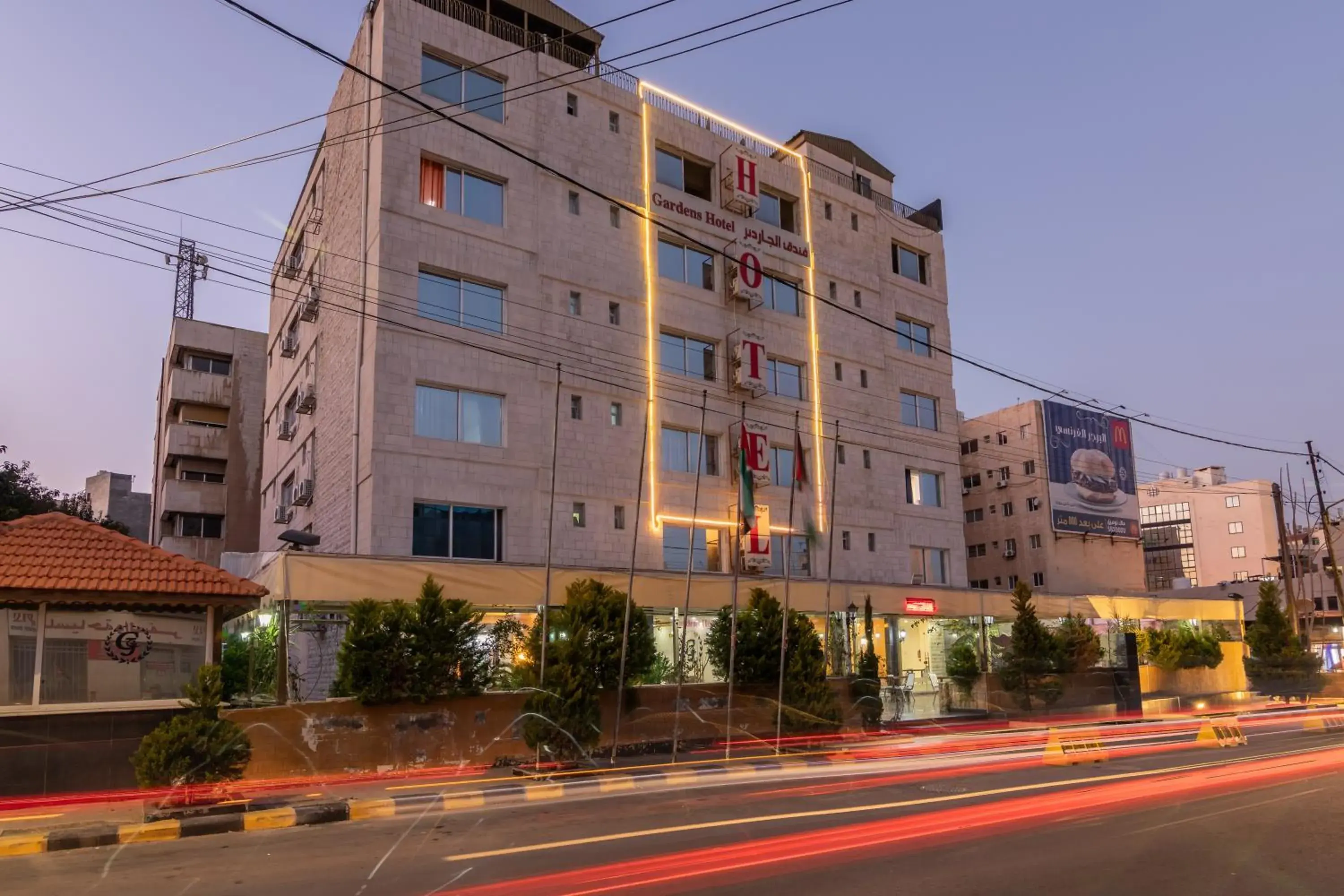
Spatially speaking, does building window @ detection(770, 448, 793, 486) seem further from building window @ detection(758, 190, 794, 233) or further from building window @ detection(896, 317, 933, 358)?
building window @ detection(758, 190, 794, 233)

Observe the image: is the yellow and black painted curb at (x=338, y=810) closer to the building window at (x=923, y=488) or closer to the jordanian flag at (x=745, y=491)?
the jordanian flag at (x=745, y=491)

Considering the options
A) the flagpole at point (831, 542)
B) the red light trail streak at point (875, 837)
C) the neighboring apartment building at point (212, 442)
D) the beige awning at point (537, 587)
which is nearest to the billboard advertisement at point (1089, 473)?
the beige awning at point (537, 587)

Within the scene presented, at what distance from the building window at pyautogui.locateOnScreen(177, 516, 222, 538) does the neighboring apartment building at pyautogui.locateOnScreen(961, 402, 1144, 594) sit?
37501 mm

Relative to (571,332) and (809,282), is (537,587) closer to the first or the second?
(571,332)

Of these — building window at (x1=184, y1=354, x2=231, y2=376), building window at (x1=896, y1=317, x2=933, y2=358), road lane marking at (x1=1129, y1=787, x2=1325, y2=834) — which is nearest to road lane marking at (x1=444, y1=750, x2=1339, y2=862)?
road lane marking at (x1=1129, y1=787, x2=1325, y2=834)

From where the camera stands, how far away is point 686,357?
31.1 m

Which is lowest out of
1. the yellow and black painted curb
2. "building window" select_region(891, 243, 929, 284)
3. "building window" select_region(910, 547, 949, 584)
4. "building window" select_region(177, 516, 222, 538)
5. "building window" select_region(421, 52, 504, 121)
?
the yellow and black painted curb

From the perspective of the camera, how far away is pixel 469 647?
19.3m

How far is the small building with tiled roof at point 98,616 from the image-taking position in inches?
595

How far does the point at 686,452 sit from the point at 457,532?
8.10 m

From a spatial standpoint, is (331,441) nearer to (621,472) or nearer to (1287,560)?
(621,472)

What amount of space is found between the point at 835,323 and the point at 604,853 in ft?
89.0

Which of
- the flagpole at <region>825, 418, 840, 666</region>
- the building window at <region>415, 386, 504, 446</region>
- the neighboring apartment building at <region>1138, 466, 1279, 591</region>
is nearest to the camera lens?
the flagpole at <region>825, 418, 840, 666</region>

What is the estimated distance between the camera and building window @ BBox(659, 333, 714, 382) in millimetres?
30469
